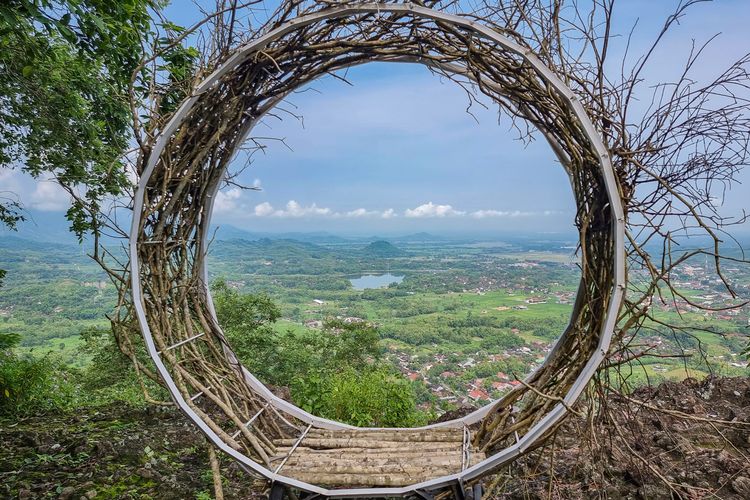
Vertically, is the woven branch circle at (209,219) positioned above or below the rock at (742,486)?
above

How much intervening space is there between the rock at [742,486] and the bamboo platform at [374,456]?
1.21m

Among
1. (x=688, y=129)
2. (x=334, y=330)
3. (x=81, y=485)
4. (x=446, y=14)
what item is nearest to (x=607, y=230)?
(x=688, y=129)

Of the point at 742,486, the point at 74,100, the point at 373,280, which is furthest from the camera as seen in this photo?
the point at 373,280

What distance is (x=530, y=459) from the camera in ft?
8.28

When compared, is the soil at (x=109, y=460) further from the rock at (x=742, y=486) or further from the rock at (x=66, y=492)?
the rock at (x=742, y=486)

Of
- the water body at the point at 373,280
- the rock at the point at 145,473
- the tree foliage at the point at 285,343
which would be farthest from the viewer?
the water body at the point at 373,280

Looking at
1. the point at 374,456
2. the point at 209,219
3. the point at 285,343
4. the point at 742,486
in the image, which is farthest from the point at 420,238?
the point at 374,456

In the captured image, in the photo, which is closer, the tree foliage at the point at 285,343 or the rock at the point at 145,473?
the rock at the point at 145,473

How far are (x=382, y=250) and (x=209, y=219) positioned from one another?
231 inches

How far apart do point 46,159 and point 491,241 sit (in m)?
5.94

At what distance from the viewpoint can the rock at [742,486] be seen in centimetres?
195

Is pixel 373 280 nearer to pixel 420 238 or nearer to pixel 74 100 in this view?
pixel 420 238

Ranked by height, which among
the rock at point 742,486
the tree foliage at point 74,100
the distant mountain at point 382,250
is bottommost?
the rock at point 742,486

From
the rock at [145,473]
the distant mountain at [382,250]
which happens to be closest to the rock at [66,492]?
the rock at [145,473]
